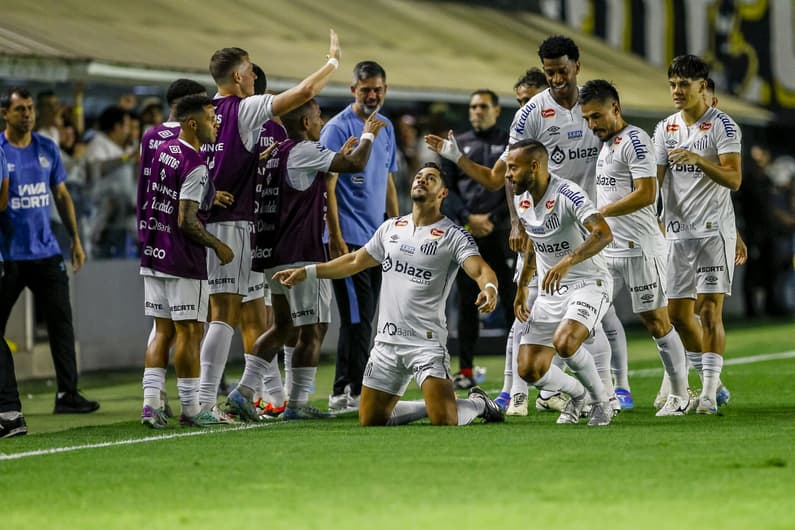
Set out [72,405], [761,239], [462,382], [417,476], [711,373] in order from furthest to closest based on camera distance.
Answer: [761,239] → [462,382] → [72,405] → [711,373] → [417,476]

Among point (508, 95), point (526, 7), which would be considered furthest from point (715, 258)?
point (526, 7)

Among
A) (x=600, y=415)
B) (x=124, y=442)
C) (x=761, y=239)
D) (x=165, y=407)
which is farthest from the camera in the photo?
(x=761, y=239)

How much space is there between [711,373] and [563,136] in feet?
6.08

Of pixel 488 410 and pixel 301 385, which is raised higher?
pixel 301 385

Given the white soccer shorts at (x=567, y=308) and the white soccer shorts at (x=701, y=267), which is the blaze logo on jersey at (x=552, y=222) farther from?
the white soccer shorts at (x=701, y=267)

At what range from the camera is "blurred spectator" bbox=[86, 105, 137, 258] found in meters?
15.8

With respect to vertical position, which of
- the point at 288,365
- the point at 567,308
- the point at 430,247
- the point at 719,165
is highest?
the point at 719,165

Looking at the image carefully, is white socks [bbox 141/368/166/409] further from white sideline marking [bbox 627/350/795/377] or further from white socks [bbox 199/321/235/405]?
white sideline marking [bbox 627/350/795/377]

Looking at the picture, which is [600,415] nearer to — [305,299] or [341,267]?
[341,267]

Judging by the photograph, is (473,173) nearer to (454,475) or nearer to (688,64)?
(688,64)

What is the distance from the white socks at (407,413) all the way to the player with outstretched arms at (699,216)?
188 centimetres

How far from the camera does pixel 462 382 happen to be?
43.4ft

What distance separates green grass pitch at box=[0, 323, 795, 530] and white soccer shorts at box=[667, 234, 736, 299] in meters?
0.86

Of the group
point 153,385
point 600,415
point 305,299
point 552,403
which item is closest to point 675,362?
point 552,403
